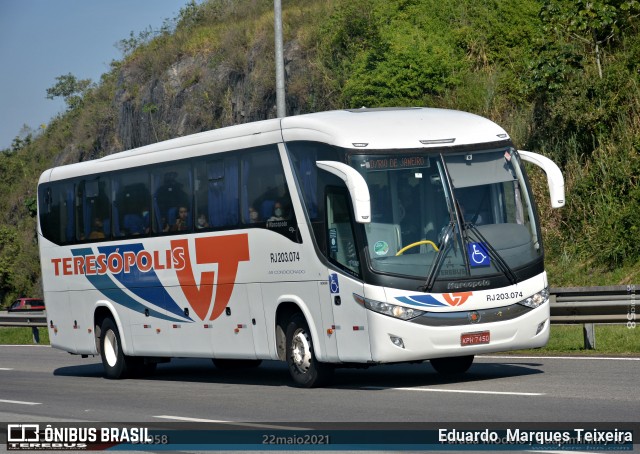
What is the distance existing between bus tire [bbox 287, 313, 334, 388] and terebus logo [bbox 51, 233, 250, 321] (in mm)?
1428

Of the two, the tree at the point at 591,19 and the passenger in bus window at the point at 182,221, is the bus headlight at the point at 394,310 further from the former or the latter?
the tree at the point at 591,19

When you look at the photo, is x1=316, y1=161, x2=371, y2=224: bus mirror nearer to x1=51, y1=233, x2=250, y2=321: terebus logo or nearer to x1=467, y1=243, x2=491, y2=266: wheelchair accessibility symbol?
x1=467, y1=243, x2=491, y2=266: wheelchair accessibility symbol

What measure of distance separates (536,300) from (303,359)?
3.13 meters

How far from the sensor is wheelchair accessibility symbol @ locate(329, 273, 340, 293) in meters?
15.2

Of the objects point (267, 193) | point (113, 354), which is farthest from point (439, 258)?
point (113, 354)

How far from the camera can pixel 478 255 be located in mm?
14789

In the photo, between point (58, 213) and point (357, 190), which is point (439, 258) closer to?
point (357, 190)

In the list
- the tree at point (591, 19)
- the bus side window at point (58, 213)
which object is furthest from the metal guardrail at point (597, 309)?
the tree at point (591, 19)

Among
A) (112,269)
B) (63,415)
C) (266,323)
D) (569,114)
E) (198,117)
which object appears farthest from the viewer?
(198,117)

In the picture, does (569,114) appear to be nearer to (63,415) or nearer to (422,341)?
(422,341)

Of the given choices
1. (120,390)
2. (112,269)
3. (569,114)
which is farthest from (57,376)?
(569,114)

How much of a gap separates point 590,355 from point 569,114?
1163 centimetres

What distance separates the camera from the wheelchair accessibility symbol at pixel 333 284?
15.2 metres

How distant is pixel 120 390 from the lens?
18.2 m
